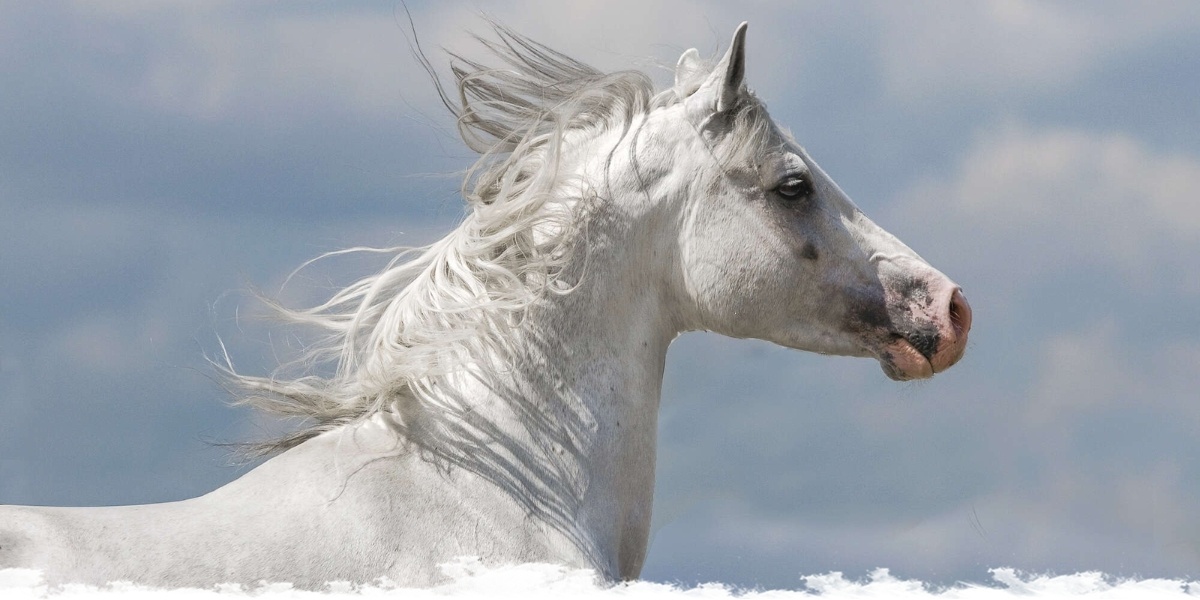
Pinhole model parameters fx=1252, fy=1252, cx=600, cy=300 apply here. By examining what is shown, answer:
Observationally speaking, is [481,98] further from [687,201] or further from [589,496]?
[589,496]

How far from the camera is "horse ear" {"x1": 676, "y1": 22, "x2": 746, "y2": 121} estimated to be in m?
4.88

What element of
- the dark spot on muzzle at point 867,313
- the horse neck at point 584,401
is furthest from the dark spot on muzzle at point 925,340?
the horse neck at point 584,401

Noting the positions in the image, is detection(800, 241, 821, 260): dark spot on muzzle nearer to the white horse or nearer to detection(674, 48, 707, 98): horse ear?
the white horse

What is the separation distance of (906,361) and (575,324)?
4.45ft

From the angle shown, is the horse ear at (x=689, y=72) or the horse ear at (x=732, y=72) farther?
the horse ear at (x=689, y=72)

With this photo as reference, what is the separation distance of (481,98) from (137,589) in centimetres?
252

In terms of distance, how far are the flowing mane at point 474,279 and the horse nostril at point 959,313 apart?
1.39 m

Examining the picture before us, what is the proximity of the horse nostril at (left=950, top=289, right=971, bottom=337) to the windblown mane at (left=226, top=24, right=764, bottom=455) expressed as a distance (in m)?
1.39

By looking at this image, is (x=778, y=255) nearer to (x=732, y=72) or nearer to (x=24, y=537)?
(x=732, y=72)

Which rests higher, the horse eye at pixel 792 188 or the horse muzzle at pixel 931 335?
the horse eye at pixel 792 188

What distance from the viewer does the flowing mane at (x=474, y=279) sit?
15.7 ft

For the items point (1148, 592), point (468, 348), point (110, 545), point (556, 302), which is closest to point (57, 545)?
point (110, 545)

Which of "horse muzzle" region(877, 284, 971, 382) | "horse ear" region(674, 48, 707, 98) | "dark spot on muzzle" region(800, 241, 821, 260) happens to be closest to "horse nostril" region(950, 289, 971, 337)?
"horse muzzle" region(877, 284, 971, 382)

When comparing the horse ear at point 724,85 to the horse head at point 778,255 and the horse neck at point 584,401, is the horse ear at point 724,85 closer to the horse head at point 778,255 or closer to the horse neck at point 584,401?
the horse head at point 778,255
